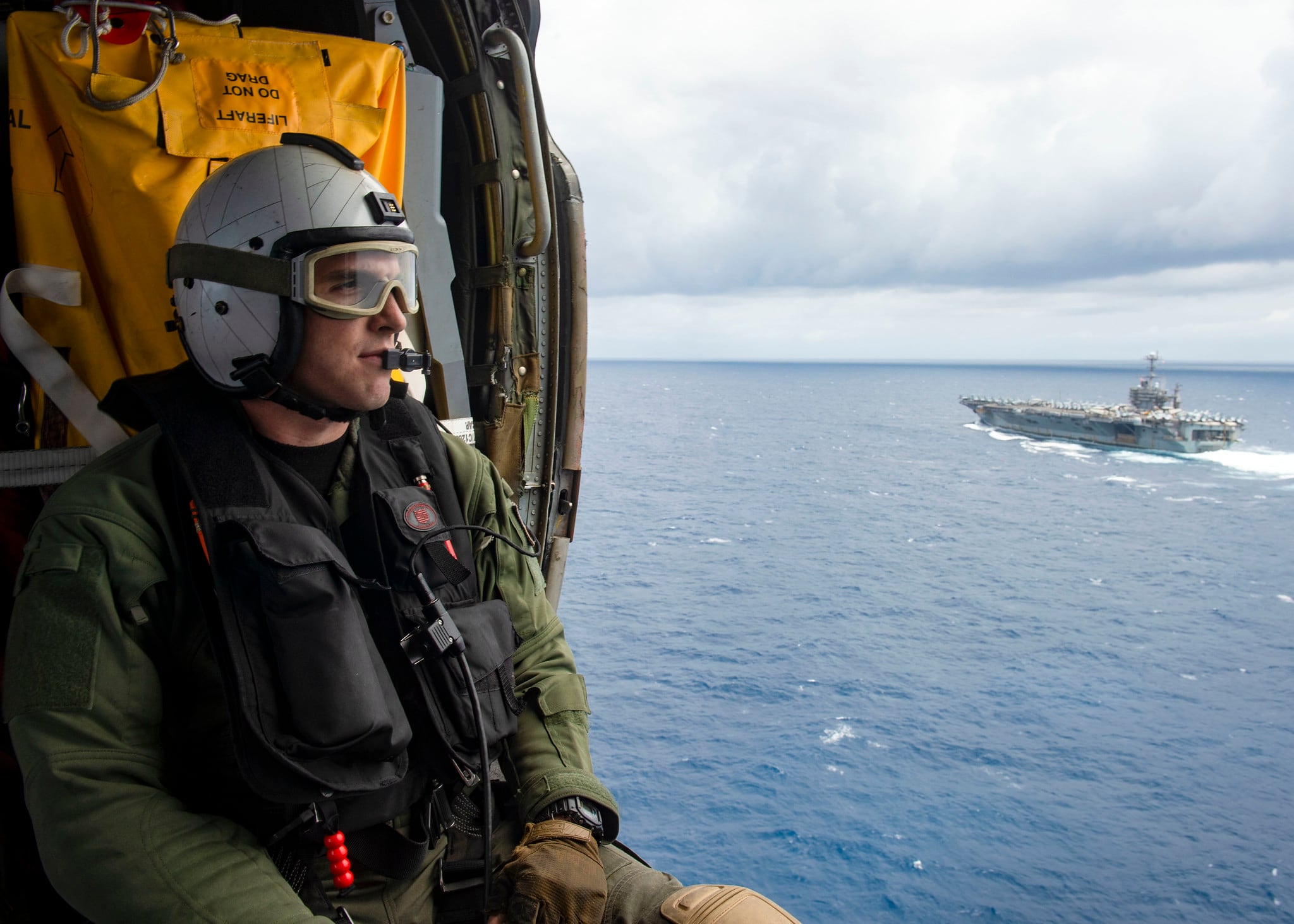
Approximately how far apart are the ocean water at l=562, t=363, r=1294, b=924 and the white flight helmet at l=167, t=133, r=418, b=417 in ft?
69.0

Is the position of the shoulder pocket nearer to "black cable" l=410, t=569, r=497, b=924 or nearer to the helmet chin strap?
the helmet chin strap

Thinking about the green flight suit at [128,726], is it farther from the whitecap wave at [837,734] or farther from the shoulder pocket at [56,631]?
the whitecap wave at [837,734]

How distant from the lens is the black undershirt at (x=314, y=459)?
1.66 metres

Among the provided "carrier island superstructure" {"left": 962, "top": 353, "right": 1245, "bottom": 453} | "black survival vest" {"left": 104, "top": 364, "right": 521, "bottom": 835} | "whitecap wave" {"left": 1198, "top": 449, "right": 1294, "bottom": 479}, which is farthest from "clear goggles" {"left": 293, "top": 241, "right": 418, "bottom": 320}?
"whitecap wave" {"left": 1198, "top": 449, "right": 1294, "bottom": 479}

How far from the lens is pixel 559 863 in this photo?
1559 mm

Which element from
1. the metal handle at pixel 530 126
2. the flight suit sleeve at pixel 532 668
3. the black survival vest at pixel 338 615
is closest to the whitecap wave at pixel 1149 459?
the metal handle at pixel 530 126

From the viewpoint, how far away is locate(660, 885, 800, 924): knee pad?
1.54 metres

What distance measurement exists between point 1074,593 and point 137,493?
36.9m

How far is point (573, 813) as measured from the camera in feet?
5.51

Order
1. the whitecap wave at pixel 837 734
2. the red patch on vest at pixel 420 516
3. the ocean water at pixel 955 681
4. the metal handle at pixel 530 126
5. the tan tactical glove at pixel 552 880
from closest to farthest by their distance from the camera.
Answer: the tan tactical glove at pixel 552 880
the red patch on vest at pixel 420 516
the metal handle at pixel 530 126
the ocean water at pixel 955 681
the whitecap wave at pixel 837 734

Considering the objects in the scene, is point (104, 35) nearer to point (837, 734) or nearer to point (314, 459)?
point (314, 459)

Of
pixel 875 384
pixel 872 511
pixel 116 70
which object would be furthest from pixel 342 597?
pixel 875 384

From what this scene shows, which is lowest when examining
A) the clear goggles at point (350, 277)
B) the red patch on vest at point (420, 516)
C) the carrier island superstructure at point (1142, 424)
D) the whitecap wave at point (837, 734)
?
the whitecap wave at point (837, 734)

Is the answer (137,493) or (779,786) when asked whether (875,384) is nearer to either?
(779,786)
